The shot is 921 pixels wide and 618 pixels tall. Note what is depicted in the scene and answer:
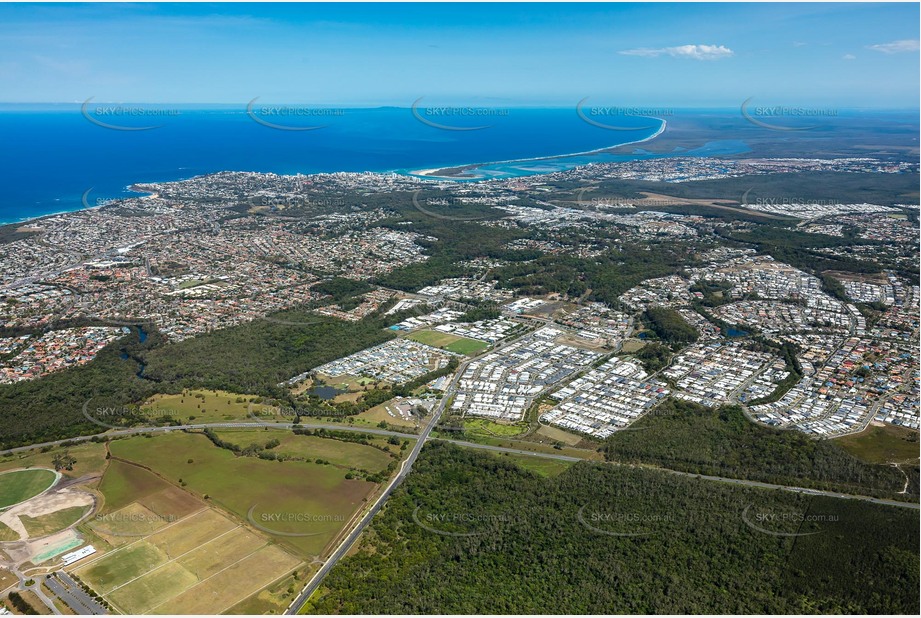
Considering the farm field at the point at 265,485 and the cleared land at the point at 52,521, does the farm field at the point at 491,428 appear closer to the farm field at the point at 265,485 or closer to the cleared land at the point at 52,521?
the farm field at the point at 265,485

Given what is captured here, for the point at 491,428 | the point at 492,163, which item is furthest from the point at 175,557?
the point at 492,163

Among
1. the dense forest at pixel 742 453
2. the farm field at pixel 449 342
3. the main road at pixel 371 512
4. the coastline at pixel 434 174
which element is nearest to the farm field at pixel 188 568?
the main road at pixel 371 512

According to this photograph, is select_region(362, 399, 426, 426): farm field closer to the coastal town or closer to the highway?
the highway

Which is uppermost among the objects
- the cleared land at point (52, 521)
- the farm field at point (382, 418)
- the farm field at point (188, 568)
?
the farm field at point (382, 418)

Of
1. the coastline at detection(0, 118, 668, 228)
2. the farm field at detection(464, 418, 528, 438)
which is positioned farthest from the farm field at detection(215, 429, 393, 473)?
the coastline at detection(0, 118, 668, 228)

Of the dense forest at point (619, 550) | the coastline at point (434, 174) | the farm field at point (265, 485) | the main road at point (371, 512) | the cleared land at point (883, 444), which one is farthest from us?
the coastline at point (434, 174)

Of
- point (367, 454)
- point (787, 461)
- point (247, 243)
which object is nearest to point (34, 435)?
point (367, 454)

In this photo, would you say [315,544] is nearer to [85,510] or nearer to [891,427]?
[85,510]
